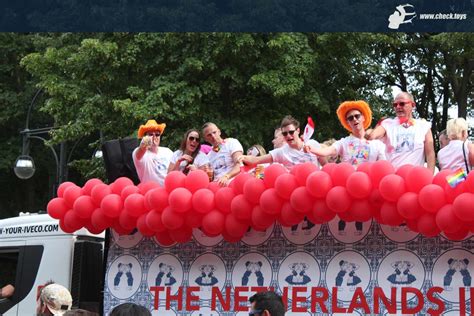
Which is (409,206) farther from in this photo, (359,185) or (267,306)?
(267,306)

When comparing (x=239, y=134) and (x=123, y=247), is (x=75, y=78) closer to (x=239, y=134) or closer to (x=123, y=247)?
(x=239, y=134)

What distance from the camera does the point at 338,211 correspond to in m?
6.91

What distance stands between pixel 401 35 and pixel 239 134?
5115 millimetres

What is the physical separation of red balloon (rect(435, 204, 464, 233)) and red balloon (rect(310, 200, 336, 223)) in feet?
2.82

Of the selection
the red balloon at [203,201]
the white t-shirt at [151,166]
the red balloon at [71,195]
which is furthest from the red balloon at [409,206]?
the red balloon at [71,195]

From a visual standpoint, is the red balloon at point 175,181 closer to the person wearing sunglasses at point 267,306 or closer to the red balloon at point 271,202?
the red balloon at point 271,202

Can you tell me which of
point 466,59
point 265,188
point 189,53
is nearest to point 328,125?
point 189,53

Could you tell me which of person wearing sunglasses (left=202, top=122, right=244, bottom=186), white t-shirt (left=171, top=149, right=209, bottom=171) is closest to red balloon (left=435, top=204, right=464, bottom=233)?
person wearing sunglasses (left=202, top=122, right=244, bottom=186)

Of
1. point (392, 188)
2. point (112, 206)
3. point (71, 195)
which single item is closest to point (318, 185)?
point (392, 188)

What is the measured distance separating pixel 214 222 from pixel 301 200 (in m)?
0.84

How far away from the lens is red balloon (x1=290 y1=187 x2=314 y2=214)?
702 centimetres

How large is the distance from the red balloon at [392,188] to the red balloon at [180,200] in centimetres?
170

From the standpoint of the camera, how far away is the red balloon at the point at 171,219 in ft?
24.7

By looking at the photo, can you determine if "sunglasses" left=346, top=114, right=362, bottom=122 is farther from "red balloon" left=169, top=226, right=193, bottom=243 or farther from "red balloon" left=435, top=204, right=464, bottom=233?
"red balloon" left=169, top=226, right=193, bottom=243
